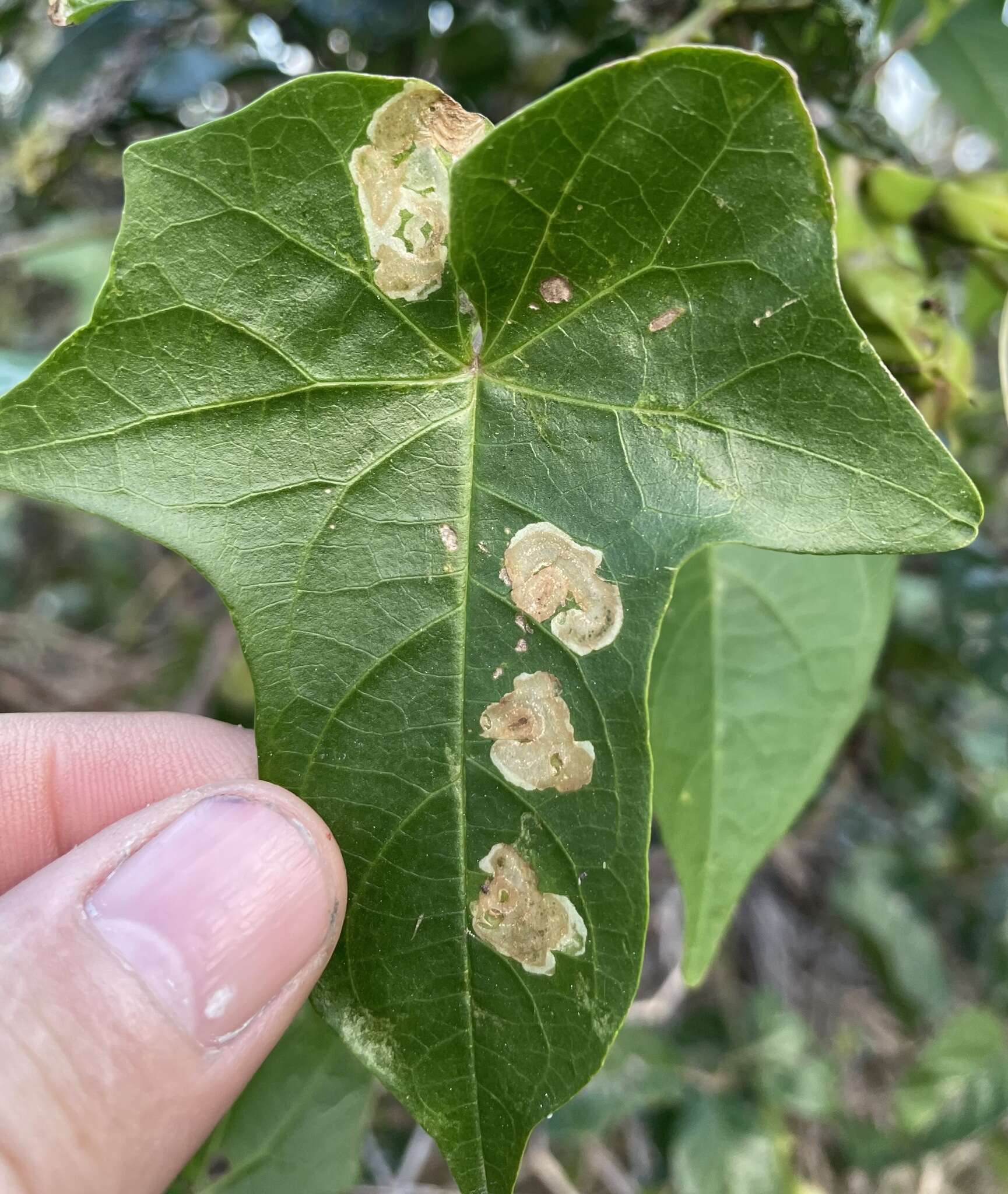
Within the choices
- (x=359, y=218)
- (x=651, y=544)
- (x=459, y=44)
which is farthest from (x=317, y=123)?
(x=459, y=44)

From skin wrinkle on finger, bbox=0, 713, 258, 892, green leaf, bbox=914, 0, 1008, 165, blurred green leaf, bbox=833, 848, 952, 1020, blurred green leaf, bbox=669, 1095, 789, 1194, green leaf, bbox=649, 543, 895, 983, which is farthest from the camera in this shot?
blurred green leaf, bbox=833, 848, 952, 1020

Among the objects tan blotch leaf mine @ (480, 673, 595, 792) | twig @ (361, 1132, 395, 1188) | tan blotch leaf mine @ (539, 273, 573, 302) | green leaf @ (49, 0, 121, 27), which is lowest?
twig @ (361, 1132, 395, 1188)

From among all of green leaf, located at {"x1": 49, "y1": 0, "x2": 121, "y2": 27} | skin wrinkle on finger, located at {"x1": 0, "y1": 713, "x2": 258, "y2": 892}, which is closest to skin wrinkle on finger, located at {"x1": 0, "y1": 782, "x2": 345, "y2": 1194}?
skin wrinkle on finger, located at {"x1": 0, "y1": 713, "x2": 258, "y2": 892}

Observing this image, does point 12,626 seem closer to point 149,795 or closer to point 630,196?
point 149,795

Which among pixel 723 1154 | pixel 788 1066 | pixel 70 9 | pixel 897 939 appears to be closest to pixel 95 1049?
pixel 70 9

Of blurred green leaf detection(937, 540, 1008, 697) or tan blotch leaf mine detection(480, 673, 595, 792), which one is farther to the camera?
blurred green leaf detection(937, 540, 1008, 697)

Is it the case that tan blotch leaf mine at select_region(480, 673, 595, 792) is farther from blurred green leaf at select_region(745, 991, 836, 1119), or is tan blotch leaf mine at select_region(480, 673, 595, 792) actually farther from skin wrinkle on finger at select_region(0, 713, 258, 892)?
blurred green leaf at select_region(745, 991, 836, 1119)

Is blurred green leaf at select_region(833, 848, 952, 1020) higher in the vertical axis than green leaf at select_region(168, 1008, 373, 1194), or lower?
lower

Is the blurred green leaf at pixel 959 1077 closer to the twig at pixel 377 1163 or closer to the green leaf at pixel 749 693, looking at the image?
the twig at pixel 377 1163
